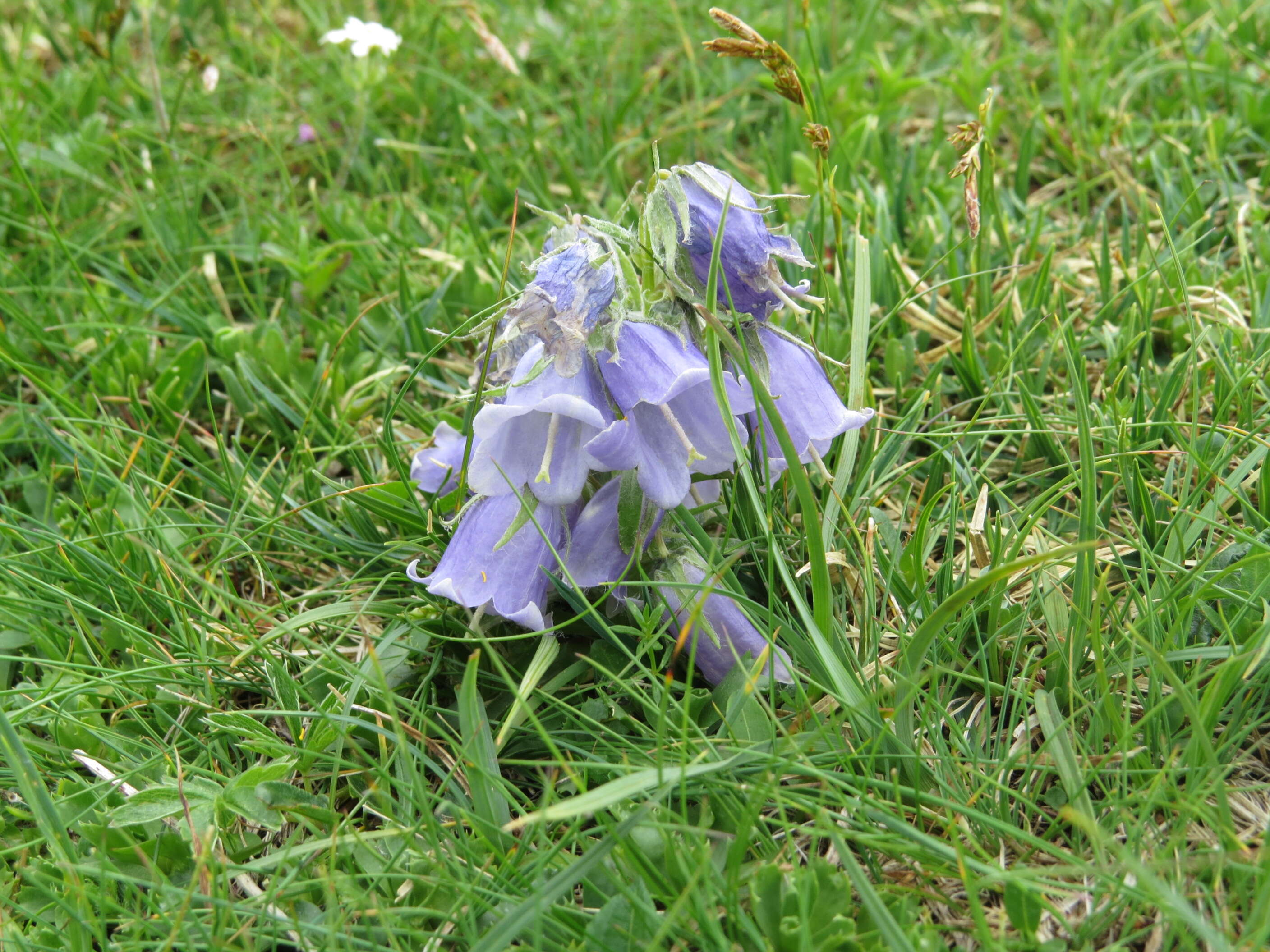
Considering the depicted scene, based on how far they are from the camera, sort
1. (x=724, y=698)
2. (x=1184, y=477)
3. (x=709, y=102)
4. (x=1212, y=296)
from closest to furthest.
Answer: (x=724, y=698), (x=1184, y=477), (x=1212, y=296), (x=709, y=102)

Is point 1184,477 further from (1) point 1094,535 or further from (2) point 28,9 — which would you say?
(2) point 28,9

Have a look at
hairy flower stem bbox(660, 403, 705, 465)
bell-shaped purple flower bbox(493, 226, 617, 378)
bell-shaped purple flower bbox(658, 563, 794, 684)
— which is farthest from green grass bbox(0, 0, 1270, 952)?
→ bell-shaped purple flower bbox(493, 226, 617, 378)

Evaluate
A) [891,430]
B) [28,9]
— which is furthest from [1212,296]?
[28,9]

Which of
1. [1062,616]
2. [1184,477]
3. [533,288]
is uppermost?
[533,288]

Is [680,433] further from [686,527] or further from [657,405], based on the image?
[686,527]

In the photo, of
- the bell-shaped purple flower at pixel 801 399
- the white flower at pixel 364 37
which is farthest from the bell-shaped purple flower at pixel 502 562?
the white flower at pixel 364 37

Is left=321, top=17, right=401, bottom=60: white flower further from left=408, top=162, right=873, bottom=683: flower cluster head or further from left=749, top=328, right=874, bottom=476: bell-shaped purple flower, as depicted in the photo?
left=749, top=328, right=874, bottom=476: bell-shaped purple flower

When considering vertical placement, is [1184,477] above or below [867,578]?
above
